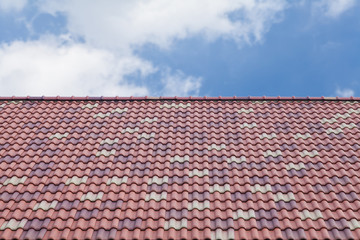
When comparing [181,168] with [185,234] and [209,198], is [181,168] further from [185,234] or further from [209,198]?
[185,234]

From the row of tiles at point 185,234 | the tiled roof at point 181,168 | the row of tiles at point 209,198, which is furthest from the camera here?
the row of tiles at point 209,198

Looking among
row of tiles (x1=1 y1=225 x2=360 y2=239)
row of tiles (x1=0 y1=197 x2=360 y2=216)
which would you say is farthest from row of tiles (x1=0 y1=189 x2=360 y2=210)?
row of tiles (x1=1 y1=225 x2=360 y2=239)

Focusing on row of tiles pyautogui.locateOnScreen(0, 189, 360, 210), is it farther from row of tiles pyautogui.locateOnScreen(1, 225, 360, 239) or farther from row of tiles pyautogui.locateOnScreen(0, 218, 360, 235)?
row of tiles pyautogui.locateOnScreen(1, 225, 360, 239)

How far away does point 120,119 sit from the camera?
8938mm

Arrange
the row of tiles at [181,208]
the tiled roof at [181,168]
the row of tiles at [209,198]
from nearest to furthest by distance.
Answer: the tiled roof at [181,168] → the row of tiles at [181,208] → the row of tiles at [209,198]

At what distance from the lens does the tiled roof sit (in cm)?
562

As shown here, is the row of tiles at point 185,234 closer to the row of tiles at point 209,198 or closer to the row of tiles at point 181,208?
the row of tiles at point 181,208

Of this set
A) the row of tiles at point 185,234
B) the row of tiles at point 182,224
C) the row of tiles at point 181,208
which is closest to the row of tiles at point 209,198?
the row of tiles at point 181,208

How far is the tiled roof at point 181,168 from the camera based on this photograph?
221 inches

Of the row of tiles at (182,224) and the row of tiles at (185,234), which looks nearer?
the row of tiles at (185,234)

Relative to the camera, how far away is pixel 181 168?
6984mm

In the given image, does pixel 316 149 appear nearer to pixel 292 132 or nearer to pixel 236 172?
pixel 292 132

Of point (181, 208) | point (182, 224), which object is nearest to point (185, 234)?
point (182, 224)

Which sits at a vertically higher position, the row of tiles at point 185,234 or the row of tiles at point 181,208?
the row of tiles at point 181,208
